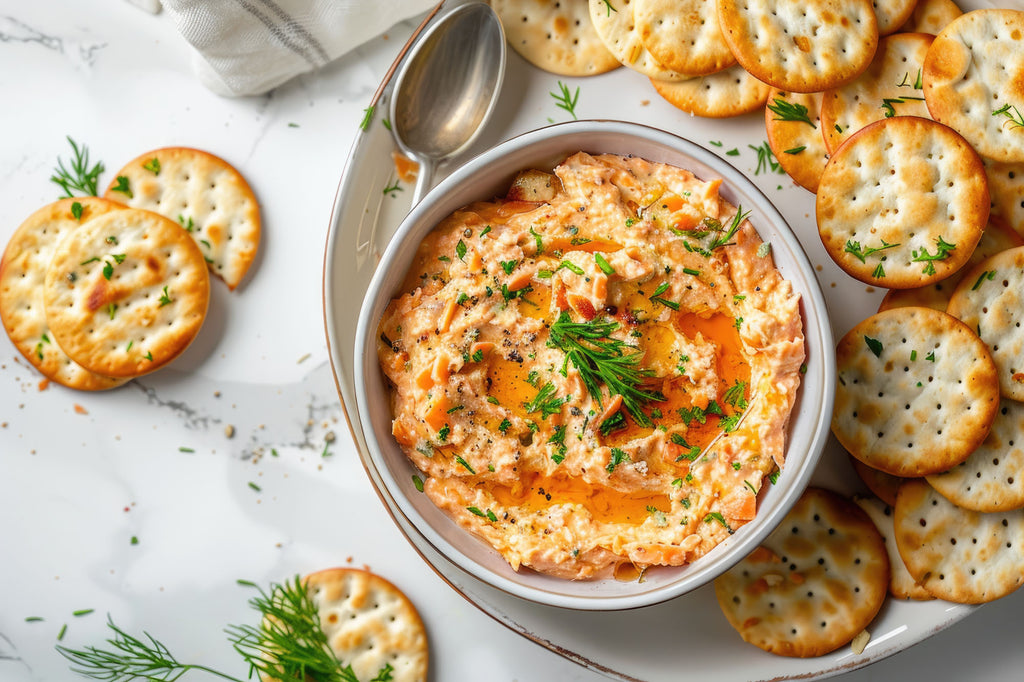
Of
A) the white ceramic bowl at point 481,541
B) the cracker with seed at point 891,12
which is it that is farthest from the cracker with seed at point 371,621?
the cracker with seed at point 891,12

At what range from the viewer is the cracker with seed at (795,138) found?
2.94 meters

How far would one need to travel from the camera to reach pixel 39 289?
341cm

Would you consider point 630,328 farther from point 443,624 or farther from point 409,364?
point 443,624

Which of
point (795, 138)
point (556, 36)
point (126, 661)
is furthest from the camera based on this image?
point (126, 661)

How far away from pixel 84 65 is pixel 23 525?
1.98m

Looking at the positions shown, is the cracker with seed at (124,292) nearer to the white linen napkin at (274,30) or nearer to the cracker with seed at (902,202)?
the white linen napkin at (274,30)

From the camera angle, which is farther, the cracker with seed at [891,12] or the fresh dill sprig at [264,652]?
the fresh dill sprig at [264,652]

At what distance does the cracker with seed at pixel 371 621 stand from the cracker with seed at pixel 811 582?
4.03 ft

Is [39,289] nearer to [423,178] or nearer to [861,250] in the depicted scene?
[423,178]

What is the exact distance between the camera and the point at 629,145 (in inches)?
106

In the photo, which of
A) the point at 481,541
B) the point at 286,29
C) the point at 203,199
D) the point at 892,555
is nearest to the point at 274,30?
the point at 286,29

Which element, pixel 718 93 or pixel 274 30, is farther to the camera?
pixel 274 30

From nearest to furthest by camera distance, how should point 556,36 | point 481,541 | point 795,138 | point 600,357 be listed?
point 600,357 → point 481,541 → point 795,138 → point 556,36

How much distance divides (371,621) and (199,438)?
1.04 meters
